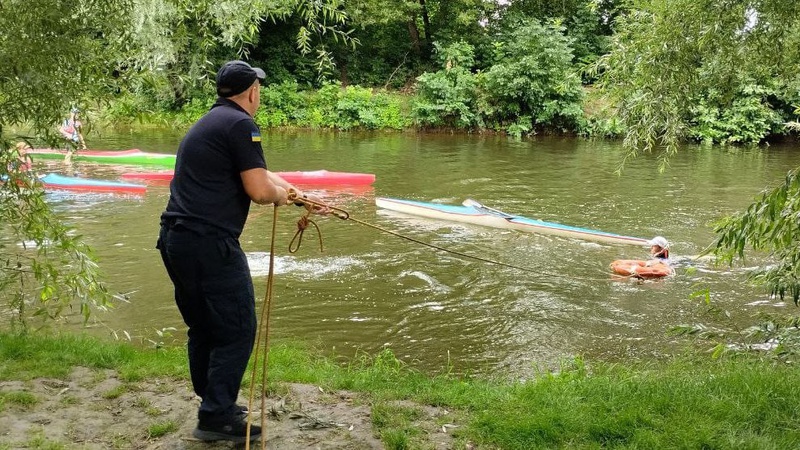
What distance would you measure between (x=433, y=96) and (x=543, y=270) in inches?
708

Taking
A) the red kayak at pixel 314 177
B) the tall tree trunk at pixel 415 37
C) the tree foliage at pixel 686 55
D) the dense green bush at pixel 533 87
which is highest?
the tall tree trunk at pixel 415 37

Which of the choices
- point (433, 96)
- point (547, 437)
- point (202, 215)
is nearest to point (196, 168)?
point (202, 215)

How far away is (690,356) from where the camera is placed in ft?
20.7

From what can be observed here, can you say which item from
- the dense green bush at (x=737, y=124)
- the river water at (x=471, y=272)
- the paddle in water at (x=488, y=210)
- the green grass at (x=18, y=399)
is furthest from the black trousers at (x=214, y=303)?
the dense green bush at (x=737, y=124)

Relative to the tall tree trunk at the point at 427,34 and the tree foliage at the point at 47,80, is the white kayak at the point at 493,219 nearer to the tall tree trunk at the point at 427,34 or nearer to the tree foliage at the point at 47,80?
the tree foliage at the point at 47,80

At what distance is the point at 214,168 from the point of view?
3.44 m

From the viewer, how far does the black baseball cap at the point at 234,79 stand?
139 inches

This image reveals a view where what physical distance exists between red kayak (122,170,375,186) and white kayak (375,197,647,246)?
2.02 meters

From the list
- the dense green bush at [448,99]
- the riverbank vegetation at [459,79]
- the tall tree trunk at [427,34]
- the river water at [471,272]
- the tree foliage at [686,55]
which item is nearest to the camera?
the tree foliage at [686,55]

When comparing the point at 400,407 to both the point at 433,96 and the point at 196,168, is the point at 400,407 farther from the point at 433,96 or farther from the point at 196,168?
the point at 433,96

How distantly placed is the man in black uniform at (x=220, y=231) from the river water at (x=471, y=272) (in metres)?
3.08

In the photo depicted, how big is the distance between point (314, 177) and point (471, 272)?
6.57m

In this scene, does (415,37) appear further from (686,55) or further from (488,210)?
(686,55)

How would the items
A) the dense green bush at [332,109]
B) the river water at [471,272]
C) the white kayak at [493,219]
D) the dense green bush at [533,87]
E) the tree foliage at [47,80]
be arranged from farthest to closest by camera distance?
the dense green bush at [332,109] → the dense green bush at [533,87] → the white kayak at [493,219] → the river water at [471,272] → the tree foliage at [47,80]
